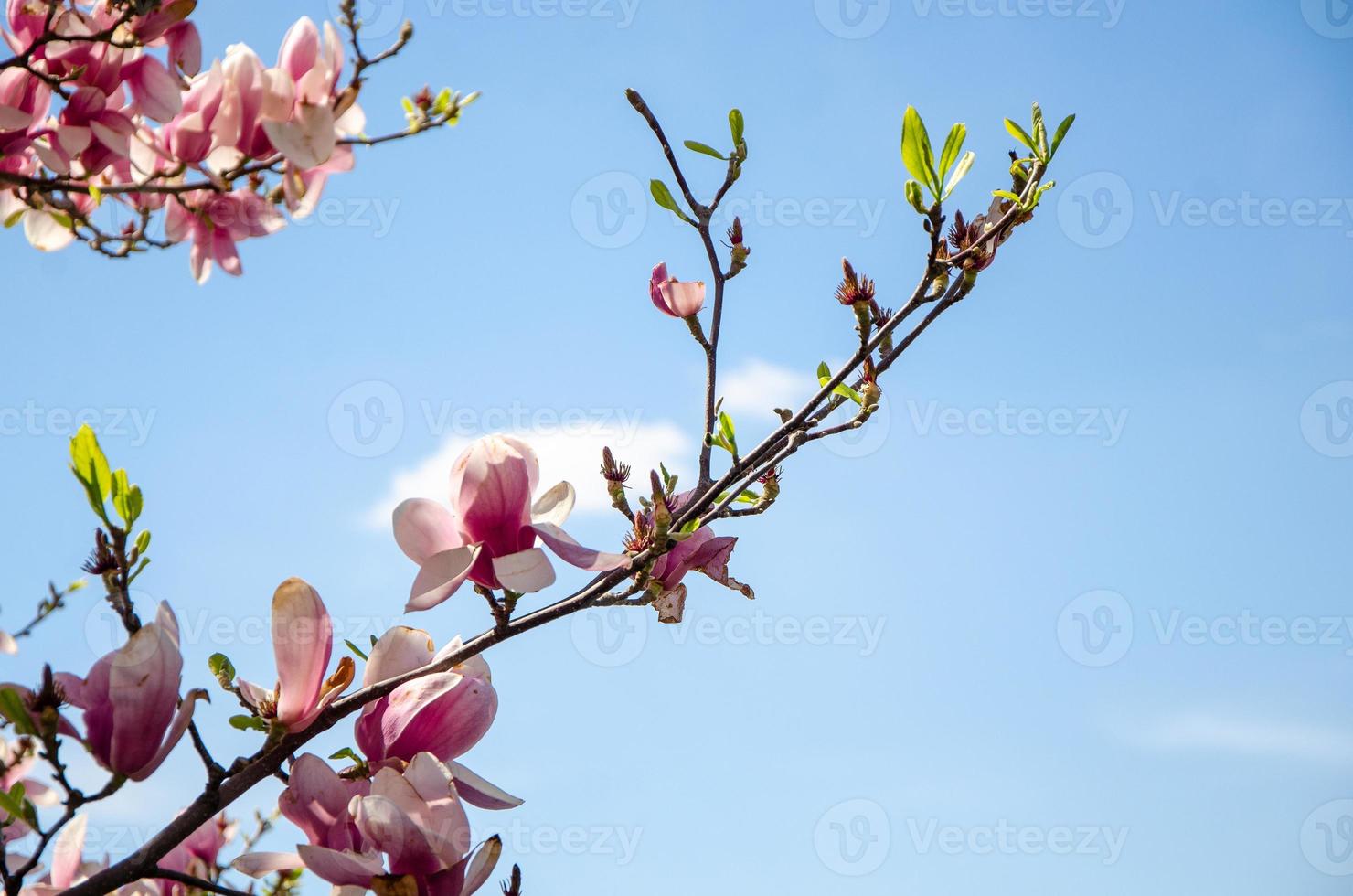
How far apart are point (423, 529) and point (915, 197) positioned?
2.06 ft

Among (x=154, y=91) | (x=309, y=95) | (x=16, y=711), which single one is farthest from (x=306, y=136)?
(x=16, y=711)

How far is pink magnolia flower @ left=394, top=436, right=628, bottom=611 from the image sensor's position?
1.07 metres

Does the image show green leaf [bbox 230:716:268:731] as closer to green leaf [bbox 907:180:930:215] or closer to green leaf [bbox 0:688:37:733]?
green leaf [bbox 0:688:37:733]

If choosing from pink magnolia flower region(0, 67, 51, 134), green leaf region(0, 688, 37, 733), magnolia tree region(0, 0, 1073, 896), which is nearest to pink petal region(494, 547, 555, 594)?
magnolia tree region(0, 0, 1073, 896)

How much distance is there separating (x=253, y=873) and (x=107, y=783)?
177mm

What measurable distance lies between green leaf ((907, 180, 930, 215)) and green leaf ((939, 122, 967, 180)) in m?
0.03

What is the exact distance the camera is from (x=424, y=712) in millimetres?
1036

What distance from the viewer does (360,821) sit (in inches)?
37.5

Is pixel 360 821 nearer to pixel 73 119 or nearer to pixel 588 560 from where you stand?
pixel 588 560

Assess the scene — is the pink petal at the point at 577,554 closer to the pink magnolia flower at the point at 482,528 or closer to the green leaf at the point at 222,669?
the pink magnolia flower at the point at 482,528

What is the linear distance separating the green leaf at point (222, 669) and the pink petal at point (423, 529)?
0.65 ft

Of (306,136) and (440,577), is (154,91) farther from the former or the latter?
(440,577)

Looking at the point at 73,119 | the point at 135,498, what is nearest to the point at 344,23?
the point at 73,119

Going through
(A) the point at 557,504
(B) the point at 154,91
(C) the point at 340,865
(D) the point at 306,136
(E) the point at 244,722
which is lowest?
(C) the point at 340,865
